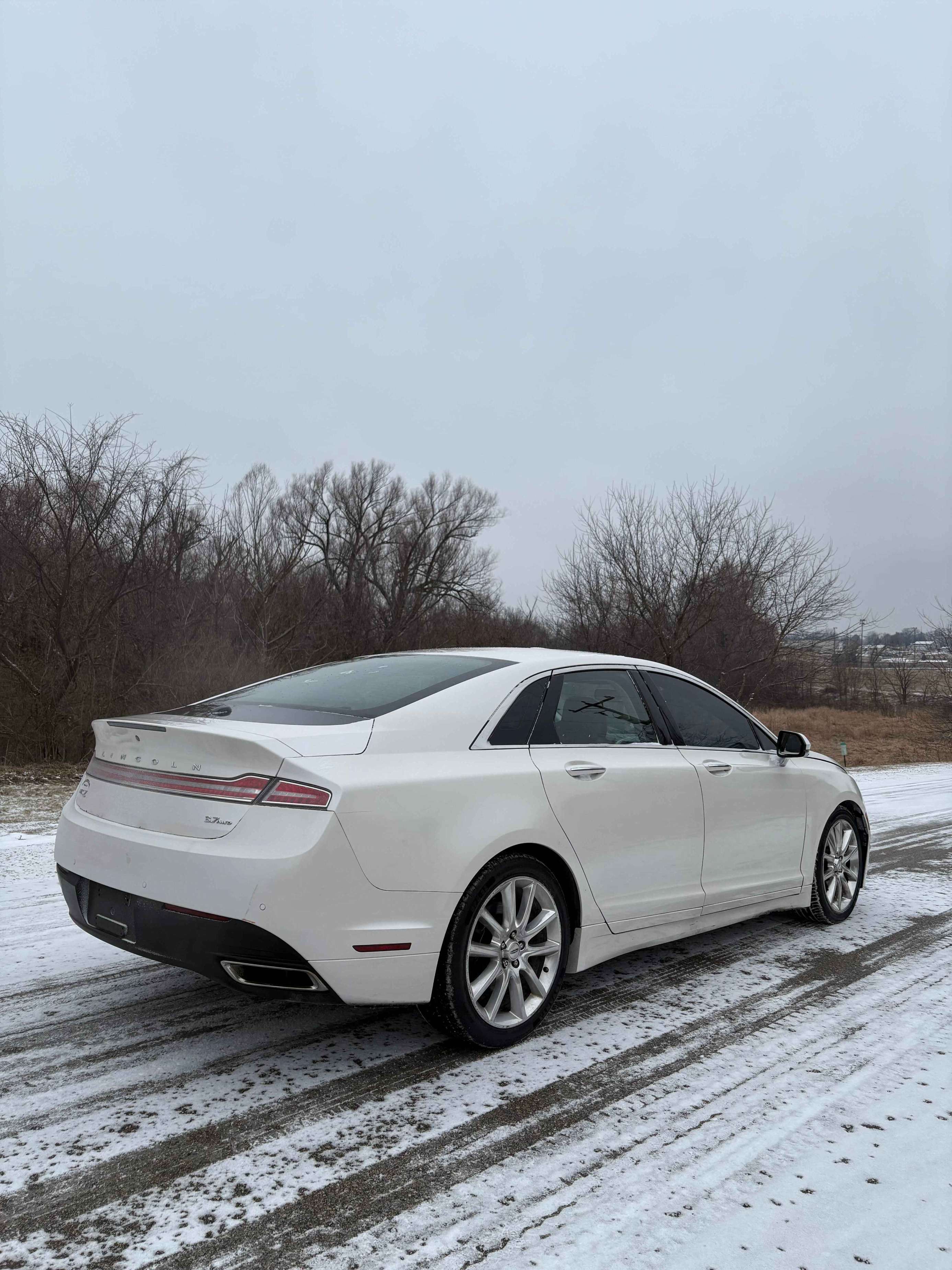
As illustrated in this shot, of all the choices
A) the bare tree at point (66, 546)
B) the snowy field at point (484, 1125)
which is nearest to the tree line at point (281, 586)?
the bare tree at point (66, 546)

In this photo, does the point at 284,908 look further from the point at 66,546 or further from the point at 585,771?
the point at 66,546

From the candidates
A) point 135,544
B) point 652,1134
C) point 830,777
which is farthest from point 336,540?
point 652,1134

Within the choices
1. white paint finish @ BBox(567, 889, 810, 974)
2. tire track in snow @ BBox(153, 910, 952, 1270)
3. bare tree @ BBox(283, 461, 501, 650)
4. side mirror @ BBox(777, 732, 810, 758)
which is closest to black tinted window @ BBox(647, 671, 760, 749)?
side mirror @ BBox(777, 732, 810, 758)

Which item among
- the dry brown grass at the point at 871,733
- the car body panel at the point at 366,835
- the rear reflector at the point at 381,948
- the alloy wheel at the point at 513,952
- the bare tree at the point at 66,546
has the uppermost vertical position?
the bare tree at the point at 66,546

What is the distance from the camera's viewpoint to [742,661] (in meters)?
23.7

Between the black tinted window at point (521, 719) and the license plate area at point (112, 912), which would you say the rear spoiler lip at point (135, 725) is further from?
the black tinted window at point (521, 719)

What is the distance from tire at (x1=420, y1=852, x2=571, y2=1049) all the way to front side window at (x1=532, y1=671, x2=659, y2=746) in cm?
62

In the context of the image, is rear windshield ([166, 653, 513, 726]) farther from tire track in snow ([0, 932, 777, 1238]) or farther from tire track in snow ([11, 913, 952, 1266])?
tire track in snow ([11, 913, 952, 1266])

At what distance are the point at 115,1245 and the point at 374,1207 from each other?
66cm

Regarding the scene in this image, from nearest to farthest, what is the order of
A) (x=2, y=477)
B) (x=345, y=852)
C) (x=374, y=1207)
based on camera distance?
(x=374, y=1207) < (x=345, y=852) < (x=2, y=477)

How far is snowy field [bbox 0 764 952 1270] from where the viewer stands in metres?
2.44

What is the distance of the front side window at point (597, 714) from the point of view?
4176 millimetres

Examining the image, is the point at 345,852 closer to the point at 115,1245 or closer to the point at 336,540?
the point at 115,1245

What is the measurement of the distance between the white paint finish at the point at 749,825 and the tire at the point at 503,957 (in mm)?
1174
